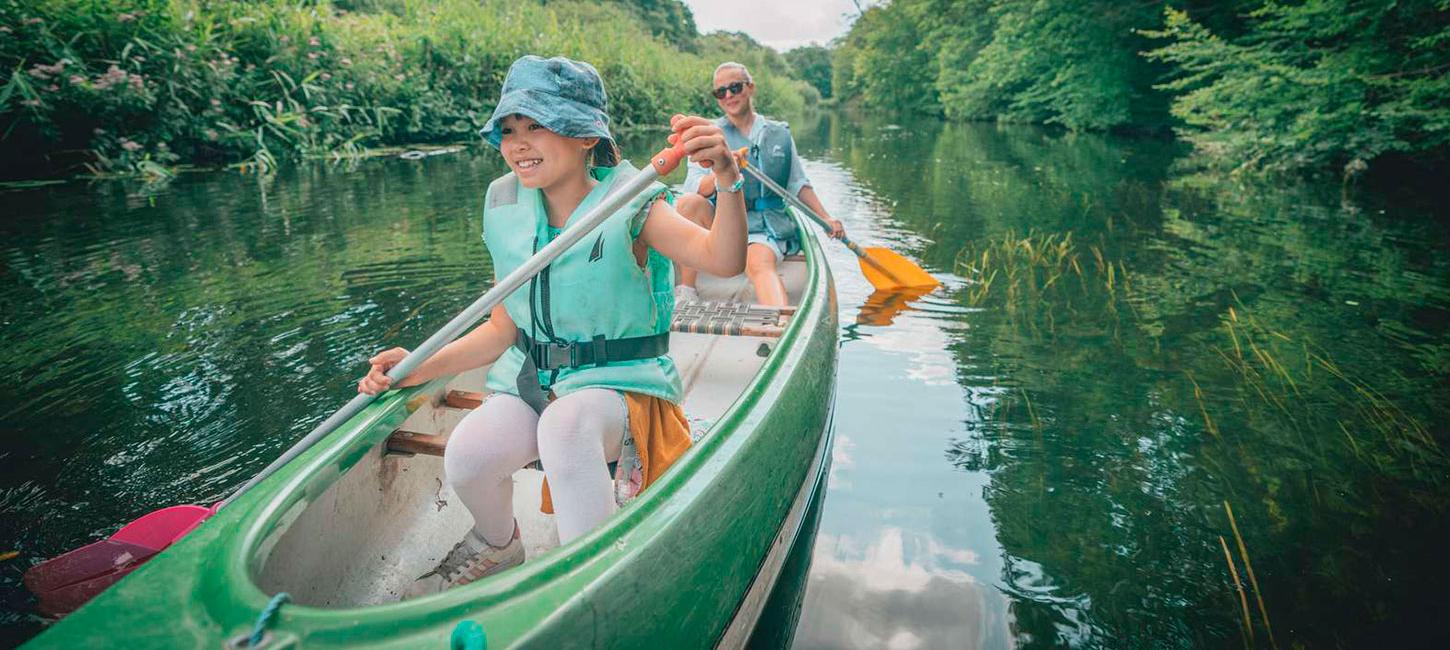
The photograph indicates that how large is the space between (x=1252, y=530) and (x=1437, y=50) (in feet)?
30.9

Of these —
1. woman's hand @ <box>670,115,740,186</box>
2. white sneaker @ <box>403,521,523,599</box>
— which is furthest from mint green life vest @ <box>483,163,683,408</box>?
white sneaker @ <box>403,521,523,599</box>

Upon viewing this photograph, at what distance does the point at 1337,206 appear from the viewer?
339 inches

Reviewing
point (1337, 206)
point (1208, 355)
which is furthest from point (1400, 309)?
point (1337, 206)

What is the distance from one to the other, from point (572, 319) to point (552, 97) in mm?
515

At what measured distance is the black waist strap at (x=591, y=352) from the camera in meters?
1.83

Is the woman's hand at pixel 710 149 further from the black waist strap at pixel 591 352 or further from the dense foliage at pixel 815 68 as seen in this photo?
the dense foliage at pixel 815 68

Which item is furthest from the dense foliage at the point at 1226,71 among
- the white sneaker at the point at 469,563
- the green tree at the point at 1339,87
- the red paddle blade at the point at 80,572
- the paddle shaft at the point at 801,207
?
the red paddle blade at the point at 80,572

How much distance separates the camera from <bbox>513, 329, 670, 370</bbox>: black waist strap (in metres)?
1.83

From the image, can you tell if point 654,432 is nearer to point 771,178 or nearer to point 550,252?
point 550,252

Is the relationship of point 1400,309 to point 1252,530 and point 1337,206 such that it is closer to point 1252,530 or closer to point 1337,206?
point 1252,530

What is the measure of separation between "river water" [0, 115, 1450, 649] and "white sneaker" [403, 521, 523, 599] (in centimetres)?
90

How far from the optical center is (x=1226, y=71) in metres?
11.7

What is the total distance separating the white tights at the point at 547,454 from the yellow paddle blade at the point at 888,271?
414 cm

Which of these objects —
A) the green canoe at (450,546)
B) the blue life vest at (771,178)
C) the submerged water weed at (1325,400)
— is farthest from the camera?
the blue life vest at (771,178)
